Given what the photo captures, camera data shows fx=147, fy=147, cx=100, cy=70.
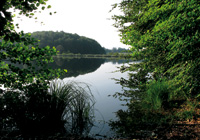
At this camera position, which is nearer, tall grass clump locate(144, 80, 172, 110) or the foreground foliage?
the foreground foliage

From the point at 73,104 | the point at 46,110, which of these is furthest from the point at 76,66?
the point at 46,110

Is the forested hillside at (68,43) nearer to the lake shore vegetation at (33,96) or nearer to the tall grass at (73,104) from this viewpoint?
the tall grass at (73,104)

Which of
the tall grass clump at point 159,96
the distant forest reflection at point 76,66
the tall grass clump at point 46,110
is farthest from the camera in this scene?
the distant forest reflection at point 76,66

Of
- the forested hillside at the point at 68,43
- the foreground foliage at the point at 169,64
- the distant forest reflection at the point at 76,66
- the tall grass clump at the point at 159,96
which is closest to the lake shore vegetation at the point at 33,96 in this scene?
the foreground foliage at the point at 169,64

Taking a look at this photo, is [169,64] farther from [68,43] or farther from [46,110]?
[68,43]

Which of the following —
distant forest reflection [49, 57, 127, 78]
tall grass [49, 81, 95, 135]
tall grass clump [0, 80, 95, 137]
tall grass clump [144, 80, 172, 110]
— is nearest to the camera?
tall grass clump [0, 80, 95, 137]

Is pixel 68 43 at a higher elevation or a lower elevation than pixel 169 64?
higher

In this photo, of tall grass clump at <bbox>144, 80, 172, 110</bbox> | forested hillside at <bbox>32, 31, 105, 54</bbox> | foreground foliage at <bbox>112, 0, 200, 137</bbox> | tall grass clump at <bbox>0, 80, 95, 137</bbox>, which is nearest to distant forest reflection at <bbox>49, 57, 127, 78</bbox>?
tall grass clump at <bbox>144, 80, 172, 110</bbox>

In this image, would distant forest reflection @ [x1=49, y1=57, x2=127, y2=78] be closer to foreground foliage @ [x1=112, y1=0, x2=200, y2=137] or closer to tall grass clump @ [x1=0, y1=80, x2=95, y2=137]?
foreground foliage @ [x1=112, y1=0, x2=200, y2=137]

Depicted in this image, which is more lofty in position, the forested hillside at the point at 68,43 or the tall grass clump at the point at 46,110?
the forested hillside at the point at 68,43

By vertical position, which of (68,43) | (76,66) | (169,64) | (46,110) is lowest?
(46,110)

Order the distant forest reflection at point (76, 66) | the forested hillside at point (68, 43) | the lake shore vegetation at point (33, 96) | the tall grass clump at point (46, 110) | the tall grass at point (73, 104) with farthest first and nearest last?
the forested hillside at point (68, 43) < the distant forest reflection at point (76, 66) < the tall grass at point (73, 104) < the tall grass clump at point (46, 110) < the lake shore vegetation at point (33, 96)

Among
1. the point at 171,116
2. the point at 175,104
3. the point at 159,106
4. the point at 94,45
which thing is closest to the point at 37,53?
the point at 171,116

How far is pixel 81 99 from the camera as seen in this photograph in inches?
202
